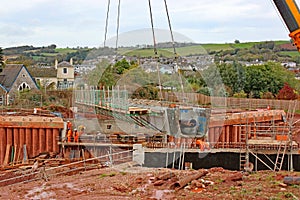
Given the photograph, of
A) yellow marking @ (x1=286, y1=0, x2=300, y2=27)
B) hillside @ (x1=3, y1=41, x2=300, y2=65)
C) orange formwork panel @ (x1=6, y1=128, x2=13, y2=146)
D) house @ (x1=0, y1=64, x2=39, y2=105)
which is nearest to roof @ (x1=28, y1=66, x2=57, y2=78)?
hillside @ (x1=3, y1=41, x2=300, y2=65)

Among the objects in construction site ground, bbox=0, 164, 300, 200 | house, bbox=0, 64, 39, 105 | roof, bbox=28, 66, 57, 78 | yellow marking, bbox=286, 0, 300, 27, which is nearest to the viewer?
yellow marking, bbox=286, 0, 300, 27

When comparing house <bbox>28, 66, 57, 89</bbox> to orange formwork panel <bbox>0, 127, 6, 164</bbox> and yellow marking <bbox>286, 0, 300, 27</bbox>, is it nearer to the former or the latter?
orange formwork panel <bbox>0, 127, 6, 164</bbox>

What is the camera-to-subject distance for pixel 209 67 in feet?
82.2

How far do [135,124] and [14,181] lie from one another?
6.13 metres

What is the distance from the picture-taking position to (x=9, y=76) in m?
49.0

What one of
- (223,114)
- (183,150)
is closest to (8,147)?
(183,150)

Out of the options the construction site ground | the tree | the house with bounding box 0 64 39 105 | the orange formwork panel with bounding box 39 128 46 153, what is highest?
the house with bounding box 0 64 39 105

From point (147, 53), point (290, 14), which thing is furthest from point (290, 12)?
point (147, 53)

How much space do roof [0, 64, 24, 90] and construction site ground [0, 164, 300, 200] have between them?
1323 inches

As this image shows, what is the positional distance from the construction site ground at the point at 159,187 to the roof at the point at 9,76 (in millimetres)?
33605

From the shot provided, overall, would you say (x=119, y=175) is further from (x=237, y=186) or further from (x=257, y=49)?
(x=257, y=49)

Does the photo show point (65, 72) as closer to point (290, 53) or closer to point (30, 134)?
point (30, 134)

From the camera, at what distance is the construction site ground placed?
12.2 meters

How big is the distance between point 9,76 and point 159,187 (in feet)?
127
